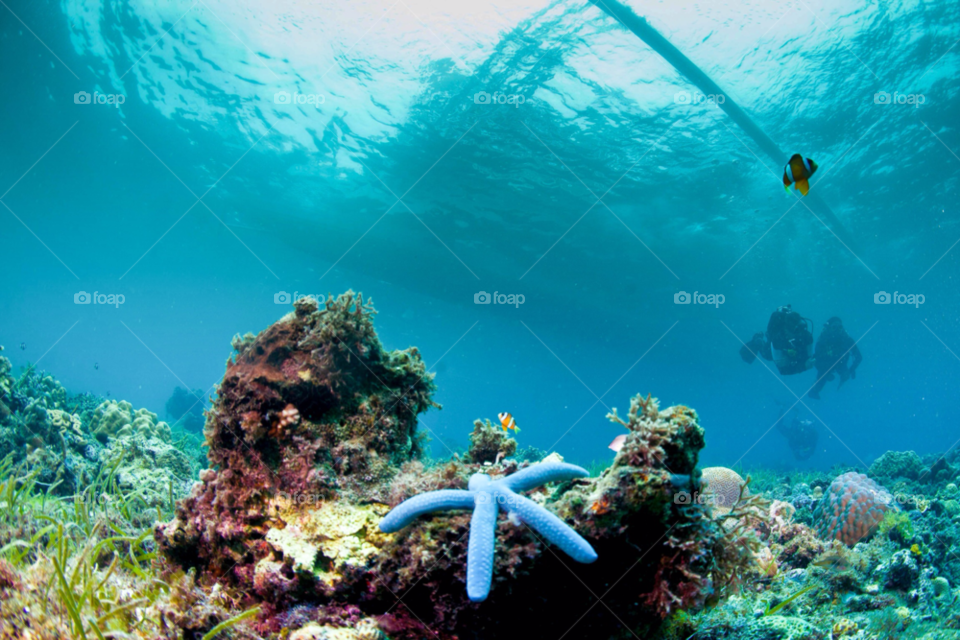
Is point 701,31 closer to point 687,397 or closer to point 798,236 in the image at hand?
point 798,236

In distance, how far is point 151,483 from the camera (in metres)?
6.19

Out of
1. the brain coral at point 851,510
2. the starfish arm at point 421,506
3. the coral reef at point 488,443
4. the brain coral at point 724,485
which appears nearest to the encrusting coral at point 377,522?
the starfish arm at point 421,506

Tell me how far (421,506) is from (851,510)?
23.5 feet

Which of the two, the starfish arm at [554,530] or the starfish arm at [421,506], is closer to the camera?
the starfish arm at [554,530]

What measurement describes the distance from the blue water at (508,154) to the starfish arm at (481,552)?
1.67m

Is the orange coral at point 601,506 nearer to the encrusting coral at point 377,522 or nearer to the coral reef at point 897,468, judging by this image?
the encrusting coral at point 377,522

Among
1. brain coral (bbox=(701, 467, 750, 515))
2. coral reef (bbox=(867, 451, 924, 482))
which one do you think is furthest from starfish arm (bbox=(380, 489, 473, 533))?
coral reef (bbox=(867, 451, 924, 482))

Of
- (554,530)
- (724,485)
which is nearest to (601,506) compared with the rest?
(554,530)

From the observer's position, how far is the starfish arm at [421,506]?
7.12 feet

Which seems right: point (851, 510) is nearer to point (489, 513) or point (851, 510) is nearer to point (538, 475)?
point (538, 475)

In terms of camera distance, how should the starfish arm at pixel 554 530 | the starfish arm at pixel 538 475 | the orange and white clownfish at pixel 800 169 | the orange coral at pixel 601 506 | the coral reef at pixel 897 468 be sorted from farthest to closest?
the coral reef at pixel 897 468 < the orange and white clownfish at pixel 800 169 < the starfish arm at pixel 538 475 < the orange coral at pixel 601 506 < the starfish arm at pixel 554 530

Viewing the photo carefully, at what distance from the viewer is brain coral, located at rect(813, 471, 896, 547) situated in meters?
5.75

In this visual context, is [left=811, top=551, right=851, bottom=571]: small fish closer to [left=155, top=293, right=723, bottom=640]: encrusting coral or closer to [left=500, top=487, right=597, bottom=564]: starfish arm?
[left=155, top=293, right=723, bottom=640]: encrusting coral

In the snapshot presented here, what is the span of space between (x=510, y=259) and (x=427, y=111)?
41.9 ft
